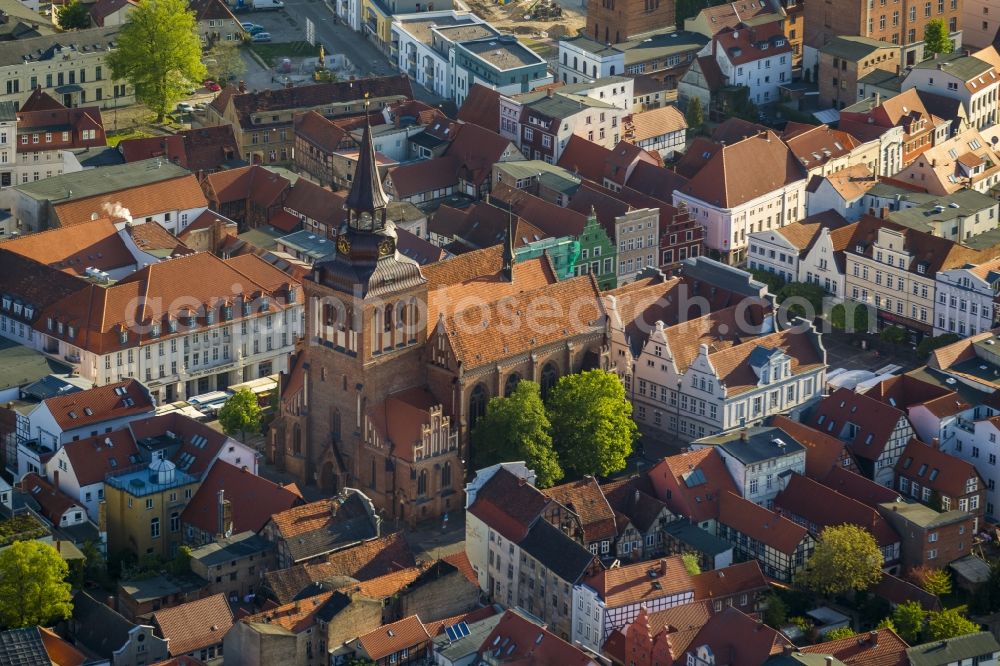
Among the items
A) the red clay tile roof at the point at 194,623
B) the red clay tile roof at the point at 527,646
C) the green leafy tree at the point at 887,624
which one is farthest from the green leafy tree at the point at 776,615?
the red clay tile roof at the point at 194,623

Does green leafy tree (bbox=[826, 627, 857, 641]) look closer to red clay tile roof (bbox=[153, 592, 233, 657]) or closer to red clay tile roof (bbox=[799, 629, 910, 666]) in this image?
red clay tile roof (bbox=[799, 629, 910, 666])

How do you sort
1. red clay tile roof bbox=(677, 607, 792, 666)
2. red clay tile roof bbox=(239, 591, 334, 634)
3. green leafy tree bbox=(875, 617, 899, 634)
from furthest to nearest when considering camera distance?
green leafy tree bbox=(875, 617, 899, 634) < red clay tile roof bbox=(239, 591, 334, 634) < red clay tile roof bbox=(677, 607, 792, 666)

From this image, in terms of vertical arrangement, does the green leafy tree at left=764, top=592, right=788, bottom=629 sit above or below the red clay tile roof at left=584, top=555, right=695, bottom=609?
below

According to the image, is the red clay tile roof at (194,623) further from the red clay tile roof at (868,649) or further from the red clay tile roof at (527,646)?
the red clay tile roof at (868,649)

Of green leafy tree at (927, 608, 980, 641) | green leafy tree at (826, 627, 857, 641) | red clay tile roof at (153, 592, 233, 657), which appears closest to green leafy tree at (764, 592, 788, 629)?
green leafy tree at (826, 627, 857, 641)

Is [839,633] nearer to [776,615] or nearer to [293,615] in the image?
[776,615]

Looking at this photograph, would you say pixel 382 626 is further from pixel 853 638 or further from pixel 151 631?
pixel 853 638

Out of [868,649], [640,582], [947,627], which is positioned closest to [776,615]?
[640,582]
